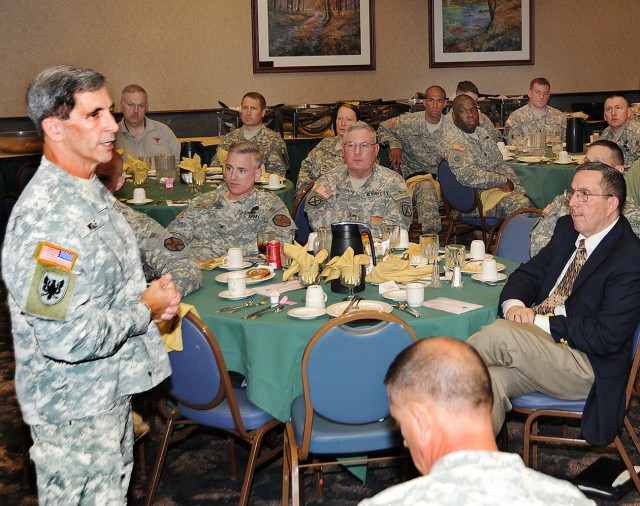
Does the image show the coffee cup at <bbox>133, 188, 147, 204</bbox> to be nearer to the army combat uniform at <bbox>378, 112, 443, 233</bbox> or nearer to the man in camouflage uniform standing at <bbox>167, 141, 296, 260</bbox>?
the man in camouflage uniform standing at <bbox>167, 141, 296, 260</bbox>

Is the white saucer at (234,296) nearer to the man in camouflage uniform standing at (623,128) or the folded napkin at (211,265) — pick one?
the folded napkin at (211,265)

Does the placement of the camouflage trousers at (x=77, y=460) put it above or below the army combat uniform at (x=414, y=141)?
below

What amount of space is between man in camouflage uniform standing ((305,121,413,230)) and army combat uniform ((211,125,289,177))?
2.30 meters

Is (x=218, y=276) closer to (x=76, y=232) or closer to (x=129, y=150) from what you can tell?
(x=76, y=232)

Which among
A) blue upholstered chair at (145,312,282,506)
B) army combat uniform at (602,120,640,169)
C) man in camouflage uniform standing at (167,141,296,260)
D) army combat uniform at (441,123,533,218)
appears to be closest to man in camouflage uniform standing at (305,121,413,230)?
man in camouflage uniform standing at (167,141,296,260)

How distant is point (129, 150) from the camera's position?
25.5 feet

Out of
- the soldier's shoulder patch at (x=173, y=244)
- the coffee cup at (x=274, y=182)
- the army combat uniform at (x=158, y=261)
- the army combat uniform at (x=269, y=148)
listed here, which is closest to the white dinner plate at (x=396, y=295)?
the army combat uniform at (x=158, y=261)

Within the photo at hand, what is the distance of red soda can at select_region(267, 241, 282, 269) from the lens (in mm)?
3961

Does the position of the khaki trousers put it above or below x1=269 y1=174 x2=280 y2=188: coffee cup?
below

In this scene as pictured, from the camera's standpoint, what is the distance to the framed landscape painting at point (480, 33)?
12.0m

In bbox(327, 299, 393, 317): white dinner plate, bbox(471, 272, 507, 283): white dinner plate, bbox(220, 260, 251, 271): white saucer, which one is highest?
bbox(220, 260, 251, 271): white saucer

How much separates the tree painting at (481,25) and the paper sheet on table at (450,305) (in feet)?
30.5

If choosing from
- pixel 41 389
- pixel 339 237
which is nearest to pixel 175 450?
pixel 339 237

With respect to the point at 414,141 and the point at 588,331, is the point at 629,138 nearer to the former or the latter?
the point at 414,141
